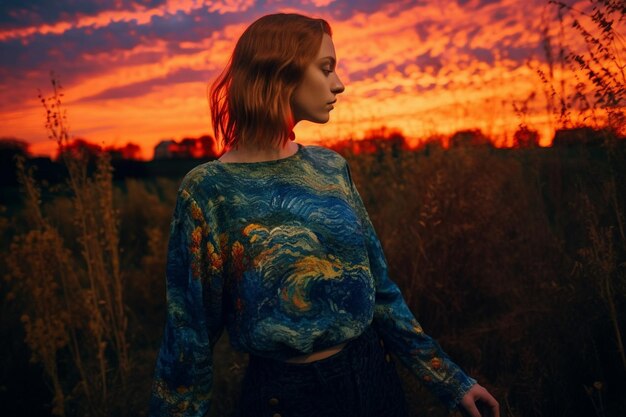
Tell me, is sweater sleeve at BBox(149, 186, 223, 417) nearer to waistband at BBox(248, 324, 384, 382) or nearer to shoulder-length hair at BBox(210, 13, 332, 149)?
waistband at BBox(248, 324, 384, 382)

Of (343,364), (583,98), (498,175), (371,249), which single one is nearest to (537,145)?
(498,175)

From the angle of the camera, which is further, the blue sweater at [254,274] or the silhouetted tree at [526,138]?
the silhouetted tree at [526,138]

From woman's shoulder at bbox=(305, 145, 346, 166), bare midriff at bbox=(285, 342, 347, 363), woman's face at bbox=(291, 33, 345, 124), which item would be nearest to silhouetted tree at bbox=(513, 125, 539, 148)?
woman's shoulder at bbox=(305, 145, 346, 166)

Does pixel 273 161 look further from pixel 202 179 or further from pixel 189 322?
pixel 189 322

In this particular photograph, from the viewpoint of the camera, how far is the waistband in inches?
48.4

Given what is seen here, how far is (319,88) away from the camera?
4.34 feet

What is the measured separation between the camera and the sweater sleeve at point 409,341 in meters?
1.37

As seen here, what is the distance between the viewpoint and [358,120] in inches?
196

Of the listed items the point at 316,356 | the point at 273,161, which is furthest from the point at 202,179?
the point at 316,356

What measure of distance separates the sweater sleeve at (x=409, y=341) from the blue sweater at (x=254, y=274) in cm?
15

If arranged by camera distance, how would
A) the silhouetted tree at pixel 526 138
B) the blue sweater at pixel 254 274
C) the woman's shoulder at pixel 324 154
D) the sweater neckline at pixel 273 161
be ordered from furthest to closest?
the silhouetted tree at pixel 526 138
the woman's shoulder at pixel 324 154
the sweater neckline at pixel 273 161
the blue sweater at pixel 254 274

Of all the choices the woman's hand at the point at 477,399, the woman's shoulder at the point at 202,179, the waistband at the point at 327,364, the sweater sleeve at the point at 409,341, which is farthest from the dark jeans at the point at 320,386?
the woman's shoulder at the point at 202,179

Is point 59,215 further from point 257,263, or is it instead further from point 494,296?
point 257,263

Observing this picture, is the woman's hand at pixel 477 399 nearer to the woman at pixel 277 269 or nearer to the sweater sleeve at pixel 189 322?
the woman at pixel 277 269
